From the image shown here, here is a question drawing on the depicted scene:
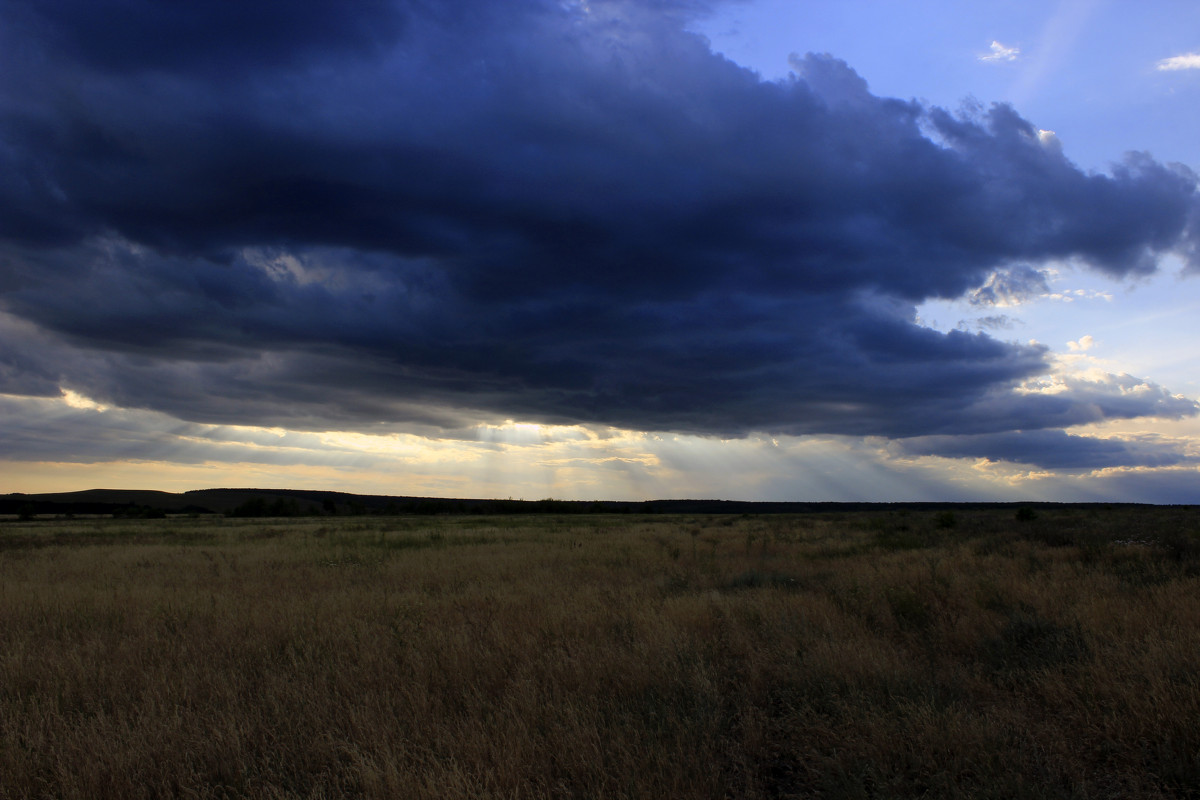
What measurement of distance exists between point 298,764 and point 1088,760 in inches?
241

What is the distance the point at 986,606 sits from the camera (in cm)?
963

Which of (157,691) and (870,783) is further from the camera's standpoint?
(157,691)

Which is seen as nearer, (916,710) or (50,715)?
(916,710)

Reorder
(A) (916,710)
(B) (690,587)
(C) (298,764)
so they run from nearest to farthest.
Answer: (C) (298,764) → (A) (916,710) → (B) (690,587)

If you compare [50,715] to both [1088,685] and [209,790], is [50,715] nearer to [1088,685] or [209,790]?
[209,790]

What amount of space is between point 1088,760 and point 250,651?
29.1 ft

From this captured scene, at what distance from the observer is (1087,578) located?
10.7 m

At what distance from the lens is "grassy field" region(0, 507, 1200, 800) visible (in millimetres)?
4371

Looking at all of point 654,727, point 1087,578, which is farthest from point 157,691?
point 1087,578

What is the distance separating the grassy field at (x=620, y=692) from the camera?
14.3 ft

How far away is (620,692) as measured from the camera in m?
6.00

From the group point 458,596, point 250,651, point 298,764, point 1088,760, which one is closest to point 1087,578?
point 1088,760

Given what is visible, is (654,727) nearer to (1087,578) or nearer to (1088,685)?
(1088,685)

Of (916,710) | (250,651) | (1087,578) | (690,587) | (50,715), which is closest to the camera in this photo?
(916,710)
